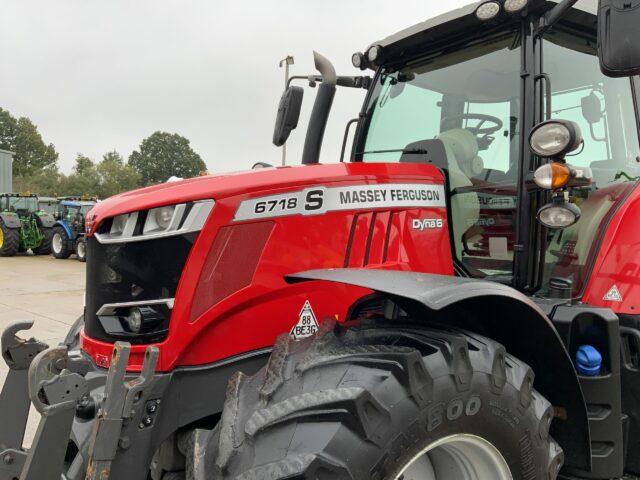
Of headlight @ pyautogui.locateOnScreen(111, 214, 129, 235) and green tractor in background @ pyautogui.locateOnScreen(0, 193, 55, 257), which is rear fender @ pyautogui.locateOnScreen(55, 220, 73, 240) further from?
headlight @ pyautogui.locateOnScreen(111, 214, 129, 235)

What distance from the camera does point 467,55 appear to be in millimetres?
2561

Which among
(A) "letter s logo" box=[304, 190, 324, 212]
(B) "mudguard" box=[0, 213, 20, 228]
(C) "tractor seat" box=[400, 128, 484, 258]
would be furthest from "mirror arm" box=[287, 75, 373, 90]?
(B) "mudguard" box=[0, 213, 20, 228]

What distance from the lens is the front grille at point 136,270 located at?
5.90 ft

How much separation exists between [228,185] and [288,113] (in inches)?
35.0

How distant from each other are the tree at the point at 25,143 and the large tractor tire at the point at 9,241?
54940 millimetres

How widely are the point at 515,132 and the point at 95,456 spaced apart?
1.97m

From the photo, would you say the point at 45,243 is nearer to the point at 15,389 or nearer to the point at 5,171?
the point at 5,171

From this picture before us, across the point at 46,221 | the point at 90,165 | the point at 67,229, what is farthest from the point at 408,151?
the point at 90,165

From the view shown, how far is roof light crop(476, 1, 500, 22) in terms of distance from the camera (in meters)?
2.28

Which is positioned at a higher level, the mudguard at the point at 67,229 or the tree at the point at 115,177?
the tree at the point at 115,177

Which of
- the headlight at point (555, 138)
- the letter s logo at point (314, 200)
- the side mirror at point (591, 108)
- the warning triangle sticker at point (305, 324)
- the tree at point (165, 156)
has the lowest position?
the warning triangle sticker at point (305, 324)

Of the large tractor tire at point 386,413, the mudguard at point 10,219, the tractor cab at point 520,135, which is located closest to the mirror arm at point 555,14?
the tractor cab at point 520,135

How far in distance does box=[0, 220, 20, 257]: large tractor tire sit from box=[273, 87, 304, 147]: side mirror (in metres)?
17.2

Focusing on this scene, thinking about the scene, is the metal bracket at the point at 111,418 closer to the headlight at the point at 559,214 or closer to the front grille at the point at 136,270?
the front grille at the point at 136,270
